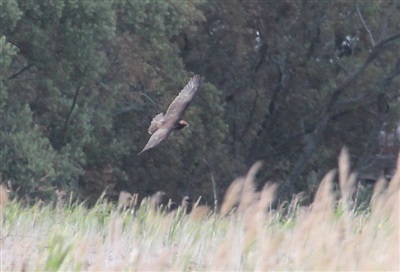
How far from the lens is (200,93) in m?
24.9

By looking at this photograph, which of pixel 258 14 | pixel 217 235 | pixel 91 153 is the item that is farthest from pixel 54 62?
pixel 217 235

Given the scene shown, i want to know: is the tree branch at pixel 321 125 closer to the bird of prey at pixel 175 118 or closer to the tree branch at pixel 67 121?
the tree branch at pixel 67 121

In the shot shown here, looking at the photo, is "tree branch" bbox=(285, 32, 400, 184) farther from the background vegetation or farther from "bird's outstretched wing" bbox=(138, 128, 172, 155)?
"bird's outstretched wing" bbox=(138, 128, 172, 155)

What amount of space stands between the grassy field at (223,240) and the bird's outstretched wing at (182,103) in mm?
4558

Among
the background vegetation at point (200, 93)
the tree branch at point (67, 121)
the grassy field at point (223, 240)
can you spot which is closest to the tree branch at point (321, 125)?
the background vegetation at point (200, 93)

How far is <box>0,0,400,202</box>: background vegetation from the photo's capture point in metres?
19.2

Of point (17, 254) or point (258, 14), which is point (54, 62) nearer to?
point (258, 14)

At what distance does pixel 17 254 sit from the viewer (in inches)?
194

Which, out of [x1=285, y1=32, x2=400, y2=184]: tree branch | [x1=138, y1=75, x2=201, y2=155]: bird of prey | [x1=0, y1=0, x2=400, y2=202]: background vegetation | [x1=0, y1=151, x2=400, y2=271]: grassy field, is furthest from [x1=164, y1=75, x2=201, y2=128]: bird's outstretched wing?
[x1=285, y1=32, x2=400, y2=184]: tree branch

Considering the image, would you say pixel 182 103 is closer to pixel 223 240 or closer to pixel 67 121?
pixel 223 240

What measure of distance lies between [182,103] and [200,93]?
13296 millimetres

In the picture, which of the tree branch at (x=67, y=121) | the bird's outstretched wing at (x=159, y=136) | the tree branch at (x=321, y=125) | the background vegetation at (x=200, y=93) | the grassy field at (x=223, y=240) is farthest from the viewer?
the tree branch at (x=321, y=125)

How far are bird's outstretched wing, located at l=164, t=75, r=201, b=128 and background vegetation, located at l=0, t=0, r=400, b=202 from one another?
5990 millimetres

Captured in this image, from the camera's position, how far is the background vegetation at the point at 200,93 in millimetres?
19219
